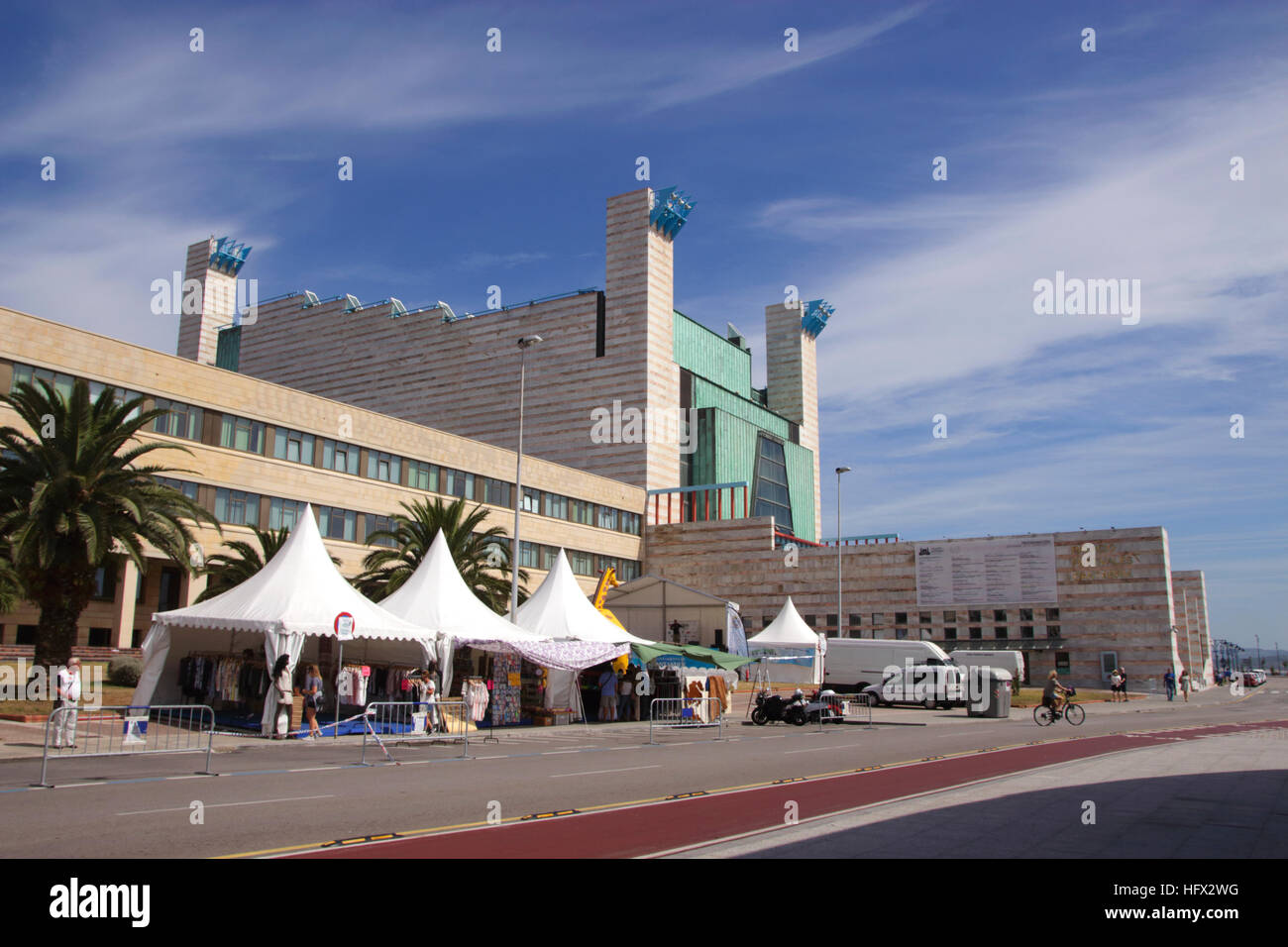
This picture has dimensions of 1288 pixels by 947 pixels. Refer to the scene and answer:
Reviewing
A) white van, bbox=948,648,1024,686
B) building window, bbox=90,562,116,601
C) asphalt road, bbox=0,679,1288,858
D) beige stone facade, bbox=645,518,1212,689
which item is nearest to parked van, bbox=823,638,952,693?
white van, bbox=948,648,1024,686

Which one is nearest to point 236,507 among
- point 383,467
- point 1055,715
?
point 383,467

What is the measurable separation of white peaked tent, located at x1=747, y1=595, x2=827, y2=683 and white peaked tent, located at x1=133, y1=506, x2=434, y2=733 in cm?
2072

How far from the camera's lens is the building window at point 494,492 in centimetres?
5428

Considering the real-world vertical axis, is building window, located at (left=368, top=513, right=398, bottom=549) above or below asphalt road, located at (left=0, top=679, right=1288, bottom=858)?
above

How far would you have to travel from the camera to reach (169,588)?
40500 mm

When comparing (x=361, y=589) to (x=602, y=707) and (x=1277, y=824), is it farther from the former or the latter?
(x=1277, y=824)

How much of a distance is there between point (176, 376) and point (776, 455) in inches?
2373

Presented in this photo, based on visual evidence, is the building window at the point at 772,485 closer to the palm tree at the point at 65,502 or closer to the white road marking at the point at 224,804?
the palm tree at the point at 65,502

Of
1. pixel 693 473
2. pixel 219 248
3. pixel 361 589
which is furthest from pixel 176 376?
pixel 219 248

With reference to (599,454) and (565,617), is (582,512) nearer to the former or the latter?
(599,454)

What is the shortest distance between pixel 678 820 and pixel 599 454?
206 ft

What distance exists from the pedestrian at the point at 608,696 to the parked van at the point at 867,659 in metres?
15.3

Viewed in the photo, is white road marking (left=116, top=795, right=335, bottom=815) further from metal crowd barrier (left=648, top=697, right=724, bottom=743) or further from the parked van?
the parked van

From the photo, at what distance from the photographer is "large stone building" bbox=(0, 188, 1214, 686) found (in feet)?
132
